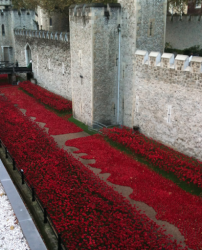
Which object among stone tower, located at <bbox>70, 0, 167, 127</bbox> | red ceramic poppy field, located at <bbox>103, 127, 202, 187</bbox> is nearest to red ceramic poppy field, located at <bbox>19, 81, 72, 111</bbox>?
stone tower, located at <bbox>70, 0, 167, 127</bbox>

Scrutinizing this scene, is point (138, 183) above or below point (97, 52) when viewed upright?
below

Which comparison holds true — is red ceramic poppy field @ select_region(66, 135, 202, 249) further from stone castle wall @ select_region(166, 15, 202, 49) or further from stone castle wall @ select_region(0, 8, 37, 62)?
stone castle wall @ select_region(0, 8, 37, 62)

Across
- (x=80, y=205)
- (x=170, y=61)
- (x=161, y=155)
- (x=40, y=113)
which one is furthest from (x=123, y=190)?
(x=40, y=113)

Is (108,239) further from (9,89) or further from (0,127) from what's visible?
(9,89)

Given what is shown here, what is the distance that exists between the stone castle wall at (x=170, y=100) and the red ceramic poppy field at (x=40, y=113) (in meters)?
4.18

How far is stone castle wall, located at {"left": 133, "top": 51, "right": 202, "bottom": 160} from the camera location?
11.9 meters

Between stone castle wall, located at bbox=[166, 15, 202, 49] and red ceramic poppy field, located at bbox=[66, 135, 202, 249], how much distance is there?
16012 millimetres

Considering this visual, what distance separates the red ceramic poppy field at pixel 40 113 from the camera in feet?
55.0

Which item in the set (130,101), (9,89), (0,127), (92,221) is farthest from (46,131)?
(9,89)

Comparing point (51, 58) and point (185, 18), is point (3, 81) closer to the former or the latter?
point (51, 58)

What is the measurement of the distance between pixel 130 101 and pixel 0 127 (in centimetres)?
670

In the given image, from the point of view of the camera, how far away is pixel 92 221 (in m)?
8.51

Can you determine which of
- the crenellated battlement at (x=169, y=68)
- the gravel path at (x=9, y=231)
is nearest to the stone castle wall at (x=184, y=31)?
the crenellated battlement at (x=169, y=68)

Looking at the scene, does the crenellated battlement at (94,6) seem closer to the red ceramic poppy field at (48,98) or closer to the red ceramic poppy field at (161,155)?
the red ceramic poppy field at (161,155)
